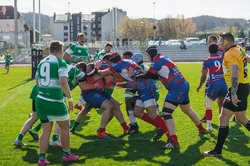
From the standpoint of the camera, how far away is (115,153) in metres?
7.93

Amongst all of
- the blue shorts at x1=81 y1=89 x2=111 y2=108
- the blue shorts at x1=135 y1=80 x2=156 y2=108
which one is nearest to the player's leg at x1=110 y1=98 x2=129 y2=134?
the blue shorts at x1=81 y1=89 x2=111 y2=108

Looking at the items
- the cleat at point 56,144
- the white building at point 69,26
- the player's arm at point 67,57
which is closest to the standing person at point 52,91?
the cleat at point 56,144

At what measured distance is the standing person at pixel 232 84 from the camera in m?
7.08

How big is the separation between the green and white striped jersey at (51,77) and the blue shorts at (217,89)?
4167mm

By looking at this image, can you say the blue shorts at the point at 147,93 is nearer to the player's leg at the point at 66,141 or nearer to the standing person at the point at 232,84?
the standing person at the point at 232,84

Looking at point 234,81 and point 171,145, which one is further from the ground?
point 234,81

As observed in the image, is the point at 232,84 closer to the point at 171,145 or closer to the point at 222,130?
the point at 222,130

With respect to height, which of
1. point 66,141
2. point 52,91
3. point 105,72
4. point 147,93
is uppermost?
point 105,72

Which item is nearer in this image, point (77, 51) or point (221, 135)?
point (221, 135)

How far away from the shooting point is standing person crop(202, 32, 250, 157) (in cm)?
708

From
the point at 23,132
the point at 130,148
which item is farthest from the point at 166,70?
the point at 23,132

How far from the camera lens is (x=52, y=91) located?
6.83m

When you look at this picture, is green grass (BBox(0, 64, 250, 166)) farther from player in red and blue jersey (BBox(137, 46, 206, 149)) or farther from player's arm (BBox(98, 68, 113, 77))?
player's arm (BBox(98, 68, 113, 77))

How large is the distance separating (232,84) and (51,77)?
2.91 meters
